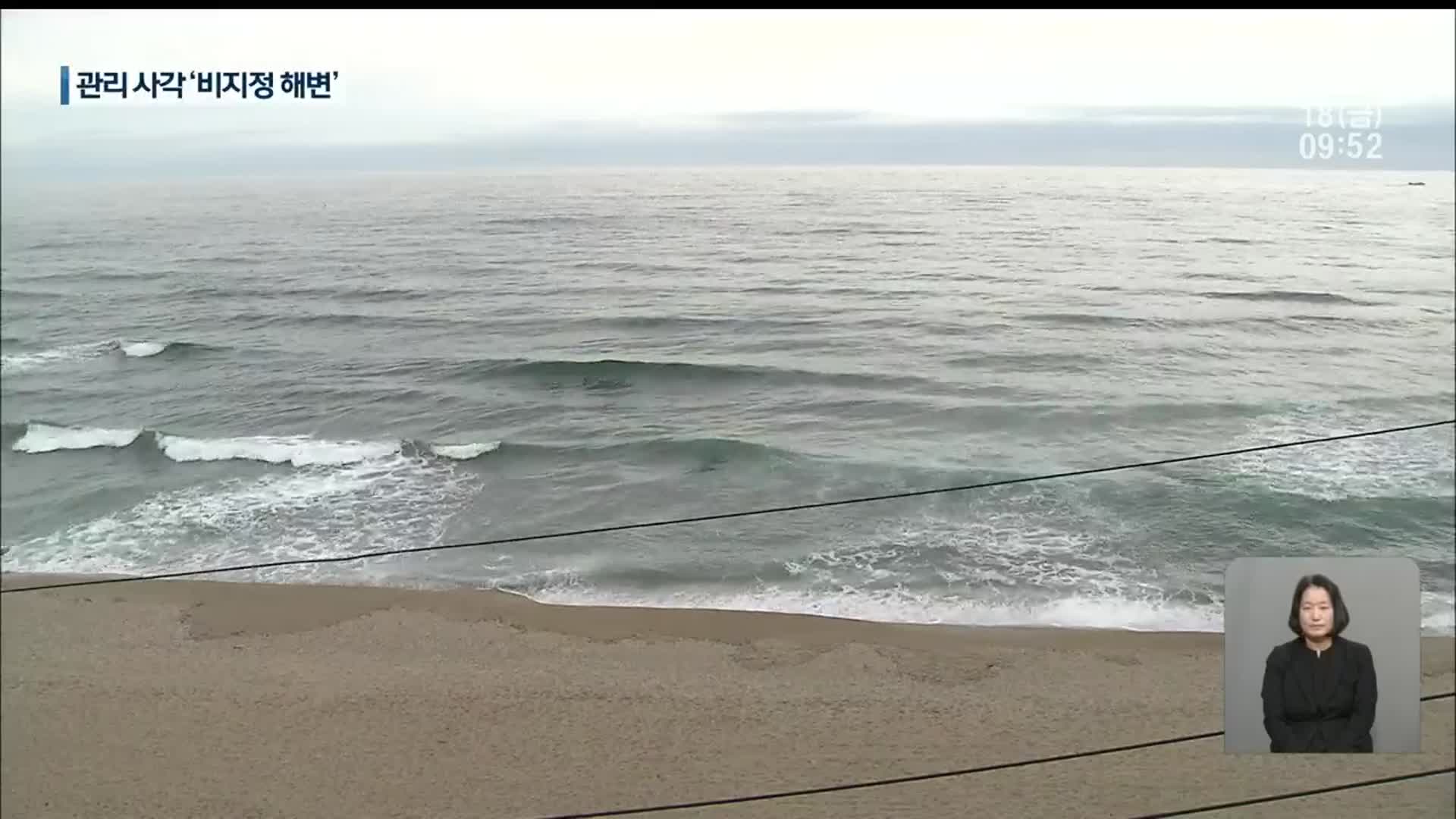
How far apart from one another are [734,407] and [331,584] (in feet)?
12.8

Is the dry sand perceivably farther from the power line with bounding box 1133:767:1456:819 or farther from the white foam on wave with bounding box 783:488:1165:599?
the white foam on wave with bounding box 783:488:1165:599

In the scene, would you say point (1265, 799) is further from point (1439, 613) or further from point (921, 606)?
point (1439, 613)

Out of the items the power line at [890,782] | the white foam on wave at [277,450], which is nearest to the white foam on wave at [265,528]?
the white foam on wave at [277,450]

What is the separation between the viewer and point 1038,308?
1042cm

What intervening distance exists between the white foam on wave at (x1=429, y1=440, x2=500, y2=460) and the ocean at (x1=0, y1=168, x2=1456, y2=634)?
0.16ft

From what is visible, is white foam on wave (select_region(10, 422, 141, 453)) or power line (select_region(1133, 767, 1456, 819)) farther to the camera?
white foam on wave (select_region(10, 422, 141, 453))

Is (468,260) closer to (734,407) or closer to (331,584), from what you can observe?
(734,407)

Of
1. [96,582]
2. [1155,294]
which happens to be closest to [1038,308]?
[1155,294]

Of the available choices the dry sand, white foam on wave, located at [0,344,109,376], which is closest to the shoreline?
the dry sand

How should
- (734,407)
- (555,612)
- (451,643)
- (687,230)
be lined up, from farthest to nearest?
(687,230) → (734,407) → (555,612) → (451,643)

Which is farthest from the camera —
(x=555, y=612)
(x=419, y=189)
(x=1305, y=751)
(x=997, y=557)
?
(x=419, y=189)

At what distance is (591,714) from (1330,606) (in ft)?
8.59

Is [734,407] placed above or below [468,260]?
below

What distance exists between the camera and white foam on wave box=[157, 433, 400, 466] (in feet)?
23.1
